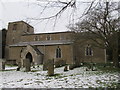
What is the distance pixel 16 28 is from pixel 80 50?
1928 cm

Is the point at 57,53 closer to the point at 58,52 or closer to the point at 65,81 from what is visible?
the point at 58,52

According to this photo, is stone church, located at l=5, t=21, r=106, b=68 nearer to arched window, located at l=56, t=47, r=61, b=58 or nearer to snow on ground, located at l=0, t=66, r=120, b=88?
arched window, located at l=56, t=47, r=61, b=58

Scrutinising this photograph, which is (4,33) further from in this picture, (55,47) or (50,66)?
(50,66)

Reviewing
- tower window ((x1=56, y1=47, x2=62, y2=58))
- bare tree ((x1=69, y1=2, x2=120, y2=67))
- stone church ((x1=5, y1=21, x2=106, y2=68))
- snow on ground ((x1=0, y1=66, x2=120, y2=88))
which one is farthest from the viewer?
tower window ((x1=56, y1=47, x2=62, y2=58))

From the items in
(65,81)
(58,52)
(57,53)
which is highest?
(58,52)

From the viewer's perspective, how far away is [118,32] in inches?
596

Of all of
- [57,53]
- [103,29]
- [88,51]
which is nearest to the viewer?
[103,29]

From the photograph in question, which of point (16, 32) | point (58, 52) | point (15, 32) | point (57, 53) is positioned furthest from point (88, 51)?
point (15, 32)

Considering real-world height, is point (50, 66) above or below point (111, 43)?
below

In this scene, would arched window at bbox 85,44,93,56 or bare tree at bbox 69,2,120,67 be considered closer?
bare tree at bbox 69,2,120,67

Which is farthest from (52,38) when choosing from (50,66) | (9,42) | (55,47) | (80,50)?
(50,66)

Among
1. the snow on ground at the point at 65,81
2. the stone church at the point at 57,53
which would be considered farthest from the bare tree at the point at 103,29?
the stone church at the point at 57,53

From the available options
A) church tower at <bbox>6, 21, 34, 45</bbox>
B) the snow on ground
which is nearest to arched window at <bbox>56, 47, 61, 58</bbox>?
A: church tower at <bbox>6, 21, 34, 45</bbox>

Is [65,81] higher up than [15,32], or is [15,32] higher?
→ [15,32]
